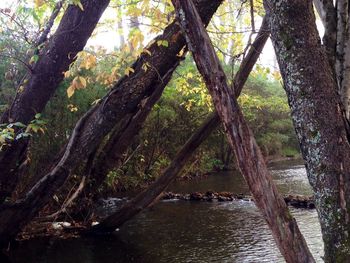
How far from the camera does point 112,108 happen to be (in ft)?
15.8

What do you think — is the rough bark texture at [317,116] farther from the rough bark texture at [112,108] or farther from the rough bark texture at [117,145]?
the rough bark texture at [117,145]

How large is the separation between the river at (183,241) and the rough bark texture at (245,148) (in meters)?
2.89

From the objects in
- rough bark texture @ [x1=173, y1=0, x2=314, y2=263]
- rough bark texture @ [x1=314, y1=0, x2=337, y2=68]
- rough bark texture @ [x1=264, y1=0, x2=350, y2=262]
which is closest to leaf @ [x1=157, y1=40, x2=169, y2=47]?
rough bark texture @ [x1=173, y1=0, x2=314, y2=263]

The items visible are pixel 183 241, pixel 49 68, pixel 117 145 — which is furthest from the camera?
pixel 117 145

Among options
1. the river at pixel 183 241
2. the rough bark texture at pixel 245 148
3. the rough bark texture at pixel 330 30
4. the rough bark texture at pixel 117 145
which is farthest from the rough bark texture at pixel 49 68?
the rough bark texture at pixel 330 30

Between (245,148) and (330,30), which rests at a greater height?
(330,30)

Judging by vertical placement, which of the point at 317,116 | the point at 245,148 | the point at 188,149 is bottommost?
the point at 188,149

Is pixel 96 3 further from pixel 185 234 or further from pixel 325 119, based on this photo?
pixel 185 234

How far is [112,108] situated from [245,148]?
236 cm

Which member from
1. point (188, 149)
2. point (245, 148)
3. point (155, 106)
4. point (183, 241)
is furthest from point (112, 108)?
point (155, 106)

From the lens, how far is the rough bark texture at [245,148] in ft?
8.77

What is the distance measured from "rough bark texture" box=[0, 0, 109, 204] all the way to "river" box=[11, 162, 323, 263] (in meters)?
1.54

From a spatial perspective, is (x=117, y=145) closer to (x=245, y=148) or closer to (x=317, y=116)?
(x=245, y=148)

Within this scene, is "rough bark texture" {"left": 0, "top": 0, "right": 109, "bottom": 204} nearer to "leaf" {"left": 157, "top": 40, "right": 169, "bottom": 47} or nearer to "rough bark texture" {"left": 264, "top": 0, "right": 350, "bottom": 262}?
"leaf" {"left": 157, "top": 40, "right": 169, "bottom": 47}
